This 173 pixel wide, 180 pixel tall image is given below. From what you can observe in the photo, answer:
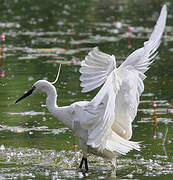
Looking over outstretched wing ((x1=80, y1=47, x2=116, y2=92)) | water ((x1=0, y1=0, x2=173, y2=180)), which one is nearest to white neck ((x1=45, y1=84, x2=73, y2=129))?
water ((x1=0, y1=0, x2=173, y2=180))

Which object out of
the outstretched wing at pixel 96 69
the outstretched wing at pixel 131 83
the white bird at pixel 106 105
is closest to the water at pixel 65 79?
the white bird at pixel 106 105

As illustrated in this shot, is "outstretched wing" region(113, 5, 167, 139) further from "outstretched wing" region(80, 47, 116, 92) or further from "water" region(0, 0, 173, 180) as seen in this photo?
"outstretched wing" region(80, 47, 116, 92)

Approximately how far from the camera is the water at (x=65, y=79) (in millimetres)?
8852

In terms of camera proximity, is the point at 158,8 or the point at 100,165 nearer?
the point at 100,165

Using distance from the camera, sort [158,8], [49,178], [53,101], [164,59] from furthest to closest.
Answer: [158,8]
[164,59]
[53,101]
[49,178]

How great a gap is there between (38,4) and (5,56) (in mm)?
10227

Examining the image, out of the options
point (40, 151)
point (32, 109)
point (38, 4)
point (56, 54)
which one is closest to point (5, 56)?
point (56, 54)

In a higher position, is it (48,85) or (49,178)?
(48,85)

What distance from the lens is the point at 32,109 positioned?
1165cm

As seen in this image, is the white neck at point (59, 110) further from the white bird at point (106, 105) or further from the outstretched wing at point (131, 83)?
the outstretched wing at point (131, 83)

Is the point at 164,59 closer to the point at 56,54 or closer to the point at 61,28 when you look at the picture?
the point at 56,54

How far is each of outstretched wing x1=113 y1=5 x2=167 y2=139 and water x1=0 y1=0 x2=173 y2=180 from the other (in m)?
0.57

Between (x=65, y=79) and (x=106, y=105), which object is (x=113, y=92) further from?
(x=65, y=79)

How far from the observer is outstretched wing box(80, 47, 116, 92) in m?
7.65
